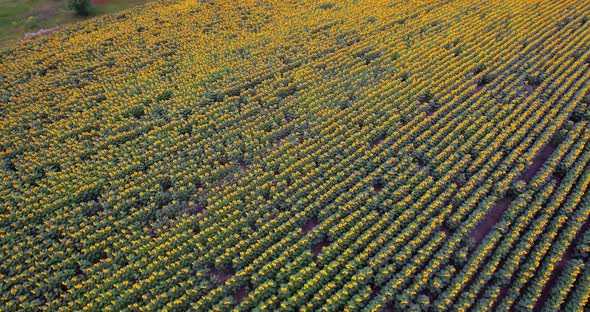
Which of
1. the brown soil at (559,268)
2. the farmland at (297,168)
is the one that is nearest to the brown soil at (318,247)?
the farmland at (297,168)

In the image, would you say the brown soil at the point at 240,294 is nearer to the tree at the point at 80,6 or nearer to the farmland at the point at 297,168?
the farmland at the point at 297,168

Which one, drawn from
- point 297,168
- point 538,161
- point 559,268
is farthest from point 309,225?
point 538,161

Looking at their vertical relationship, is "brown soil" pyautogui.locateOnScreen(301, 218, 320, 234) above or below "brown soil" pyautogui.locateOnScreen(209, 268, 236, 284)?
above

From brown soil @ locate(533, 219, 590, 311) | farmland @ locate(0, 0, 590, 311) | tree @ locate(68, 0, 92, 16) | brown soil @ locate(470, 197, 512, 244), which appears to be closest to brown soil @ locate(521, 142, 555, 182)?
farmland @ locate(0, 0, 590, 311)

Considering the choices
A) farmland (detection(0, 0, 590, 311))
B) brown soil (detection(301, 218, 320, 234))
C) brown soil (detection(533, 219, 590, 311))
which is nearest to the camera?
brown soil (detection(533, 219, 590, 311))

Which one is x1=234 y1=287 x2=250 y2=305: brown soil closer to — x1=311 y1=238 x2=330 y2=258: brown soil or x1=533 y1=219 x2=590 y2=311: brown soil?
x1=311 y1=238 x2=330 y2=258: brown soil

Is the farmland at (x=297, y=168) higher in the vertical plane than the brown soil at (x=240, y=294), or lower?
higher

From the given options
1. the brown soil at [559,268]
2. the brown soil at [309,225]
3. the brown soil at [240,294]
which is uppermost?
the brown soil at [309,225]

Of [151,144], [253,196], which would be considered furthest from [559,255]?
[151,144]

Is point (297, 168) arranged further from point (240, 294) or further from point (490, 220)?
point (490, 220)
